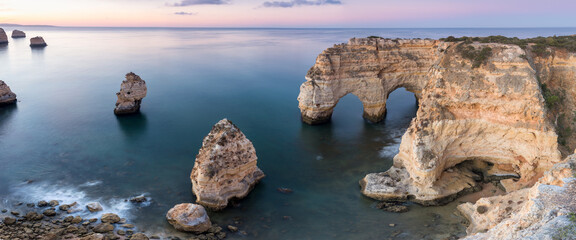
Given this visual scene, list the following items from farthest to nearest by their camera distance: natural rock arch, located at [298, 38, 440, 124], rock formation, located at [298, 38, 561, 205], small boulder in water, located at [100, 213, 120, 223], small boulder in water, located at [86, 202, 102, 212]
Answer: natural rock arch, located at [298, 38, 440, 124]
small boulder in water, located at [86, 202, 102, 212]
rock formation, located at [298, 38, 561, 205]
small boulder in water, located at [100, 213, 120, 223]

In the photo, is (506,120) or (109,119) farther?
(109,119)

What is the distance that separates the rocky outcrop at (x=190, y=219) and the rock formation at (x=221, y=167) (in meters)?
1.52

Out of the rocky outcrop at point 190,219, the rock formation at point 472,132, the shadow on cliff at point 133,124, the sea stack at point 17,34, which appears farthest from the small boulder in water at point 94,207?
the sea stack at point 17,34

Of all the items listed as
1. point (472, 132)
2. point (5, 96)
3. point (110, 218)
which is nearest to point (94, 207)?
point (110, 218)

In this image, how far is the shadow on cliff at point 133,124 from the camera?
31.1m

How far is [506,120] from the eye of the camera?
18.9 meters

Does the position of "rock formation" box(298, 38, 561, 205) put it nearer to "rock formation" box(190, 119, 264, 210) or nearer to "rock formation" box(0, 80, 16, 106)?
"rock formation" box(190, 119, 264, 210)

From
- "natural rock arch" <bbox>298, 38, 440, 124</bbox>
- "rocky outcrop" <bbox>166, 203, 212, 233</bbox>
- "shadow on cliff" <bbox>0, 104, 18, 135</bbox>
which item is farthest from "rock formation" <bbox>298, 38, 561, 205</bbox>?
"shadow on cliff" <bbox>0, 104, 18, 135</bbox>

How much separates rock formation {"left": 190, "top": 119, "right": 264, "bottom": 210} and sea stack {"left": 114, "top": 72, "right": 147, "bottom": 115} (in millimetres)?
19370

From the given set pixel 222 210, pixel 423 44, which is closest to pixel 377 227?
pixel 222 210

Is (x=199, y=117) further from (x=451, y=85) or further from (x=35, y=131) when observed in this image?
(x=451, y=85)

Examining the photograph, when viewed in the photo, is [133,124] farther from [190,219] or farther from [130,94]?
[190,219]

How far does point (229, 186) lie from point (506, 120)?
49.5 ft

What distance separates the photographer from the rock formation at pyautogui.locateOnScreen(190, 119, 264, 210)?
18172 mm
